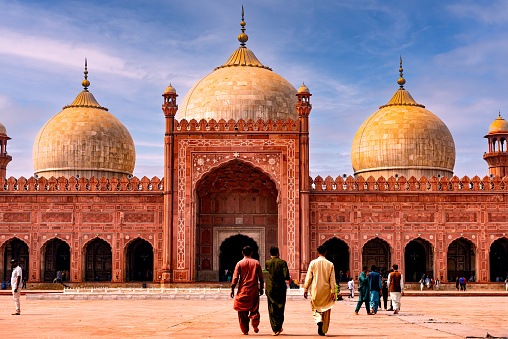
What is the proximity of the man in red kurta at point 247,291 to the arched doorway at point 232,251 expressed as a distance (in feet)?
57.2

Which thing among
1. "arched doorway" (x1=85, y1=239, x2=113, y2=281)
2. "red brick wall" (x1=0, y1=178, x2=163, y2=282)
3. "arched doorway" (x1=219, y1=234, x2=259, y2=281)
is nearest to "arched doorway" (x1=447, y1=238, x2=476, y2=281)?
"arched doorway" (x1=219, y1=234, x2=259, y2=281)

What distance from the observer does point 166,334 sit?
7.55 m

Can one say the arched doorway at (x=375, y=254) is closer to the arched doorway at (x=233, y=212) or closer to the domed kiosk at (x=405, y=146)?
the arched doorway at (x=233, y=212)

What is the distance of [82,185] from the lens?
2442cm

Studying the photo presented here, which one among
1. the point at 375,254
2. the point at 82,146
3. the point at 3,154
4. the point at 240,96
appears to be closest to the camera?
the point at 375,254

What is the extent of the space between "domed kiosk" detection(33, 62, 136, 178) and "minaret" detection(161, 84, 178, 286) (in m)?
6.67

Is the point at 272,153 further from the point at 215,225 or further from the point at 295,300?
the point at 295,300

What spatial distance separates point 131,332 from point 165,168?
16073 mm

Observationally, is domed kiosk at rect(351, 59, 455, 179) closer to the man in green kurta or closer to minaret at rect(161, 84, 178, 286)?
minaret at rect(161, 84, 178, 286)

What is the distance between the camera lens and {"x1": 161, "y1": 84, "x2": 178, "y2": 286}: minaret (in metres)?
23.2

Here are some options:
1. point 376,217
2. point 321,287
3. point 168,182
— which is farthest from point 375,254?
point 321,287

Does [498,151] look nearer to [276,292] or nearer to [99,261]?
[99,261]

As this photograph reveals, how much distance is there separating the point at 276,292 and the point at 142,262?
19.2m

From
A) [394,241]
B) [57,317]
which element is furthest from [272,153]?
[57,317]
